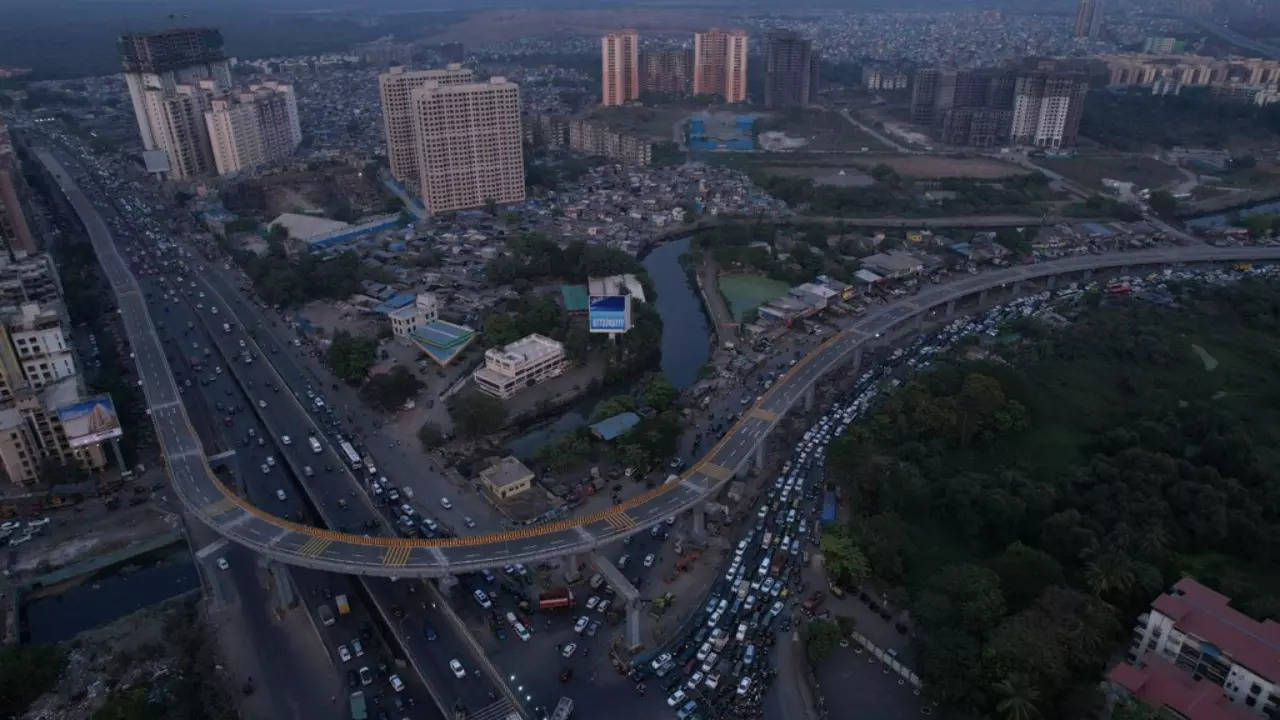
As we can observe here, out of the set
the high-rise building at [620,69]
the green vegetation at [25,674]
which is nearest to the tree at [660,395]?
the green vegetation at [25,674]

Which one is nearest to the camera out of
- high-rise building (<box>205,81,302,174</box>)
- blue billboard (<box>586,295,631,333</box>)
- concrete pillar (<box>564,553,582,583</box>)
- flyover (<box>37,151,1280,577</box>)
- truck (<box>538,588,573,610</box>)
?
flyover (<box>37,151,1280,577</box>)

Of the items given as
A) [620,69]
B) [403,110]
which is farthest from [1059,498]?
[620,69]

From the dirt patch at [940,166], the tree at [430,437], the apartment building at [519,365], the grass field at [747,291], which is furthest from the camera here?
the dirt patch at [940,166]


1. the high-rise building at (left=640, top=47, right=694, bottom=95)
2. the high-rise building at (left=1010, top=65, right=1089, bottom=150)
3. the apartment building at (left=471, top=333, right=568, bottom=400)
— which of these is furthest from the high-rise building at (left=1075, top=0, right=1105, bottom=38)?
the apartment building at (left=471, top=333, right=568, bottom=400)

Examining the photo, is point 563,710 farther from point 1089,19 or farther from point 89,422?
Result: point 1089,19

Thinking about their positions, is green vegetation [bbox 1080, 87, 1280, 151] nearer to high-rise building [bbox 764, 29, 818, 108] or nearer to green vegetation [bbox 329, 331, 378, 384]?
high-rise building [bbox 764, 29, 818, 108]

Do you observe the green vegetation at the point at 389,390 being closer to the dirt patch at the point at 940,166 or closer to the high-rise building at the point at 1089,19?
the dirt patch at the point at 940,166

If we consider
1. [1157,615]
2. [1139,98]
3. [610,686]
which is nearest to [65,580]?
[610,686]
